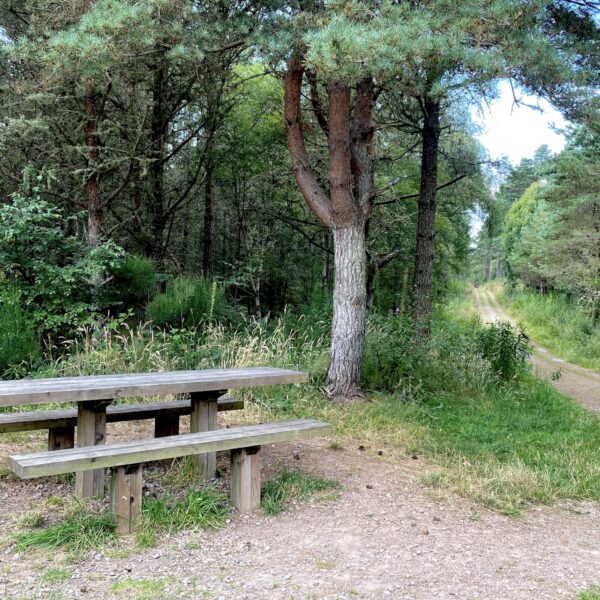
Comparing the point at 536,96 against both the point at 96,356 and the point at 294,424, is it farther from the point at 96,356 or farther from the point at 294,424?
the point at 96,356

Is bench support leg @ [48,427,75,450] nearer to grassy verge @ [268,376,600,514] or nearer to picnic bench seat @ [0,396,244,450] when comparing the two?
picnic bench seat @ [0,396,244,450]

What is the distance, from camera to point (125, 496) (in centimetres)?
295

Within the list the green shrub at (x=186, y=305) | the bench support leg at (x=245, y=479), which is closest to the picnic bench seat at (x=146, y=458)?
the bench support leg at (x=245, y=479)

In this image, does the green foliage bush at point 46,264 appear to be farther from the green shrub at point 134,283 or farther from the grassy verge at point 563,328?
the grassy verge at point 563,328

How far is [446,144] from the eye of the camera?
10.3 metres

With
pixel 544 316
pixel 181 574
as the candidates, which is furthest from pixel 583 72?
pixel 544 316

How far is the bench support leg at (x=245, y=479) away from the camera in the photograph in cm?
333

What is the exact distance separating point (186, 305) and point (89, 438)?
4730 millimetres

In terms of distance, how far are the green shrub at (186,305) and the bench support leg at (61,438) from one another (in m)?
3.84

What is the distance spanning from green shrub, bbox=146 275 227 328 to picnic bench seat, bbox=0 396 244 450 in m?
3.38

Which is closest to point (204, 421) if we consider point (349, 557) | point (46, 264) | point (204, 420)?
point (204, 420)

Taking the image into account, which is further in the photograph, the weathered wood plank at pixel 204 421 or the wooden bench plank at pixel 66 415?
the weathered wood plank at pixel 204 421

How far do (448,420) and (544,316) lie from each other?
53.2 feet

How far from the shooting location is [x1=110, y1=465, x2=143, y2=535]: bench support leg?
294 centimetres
